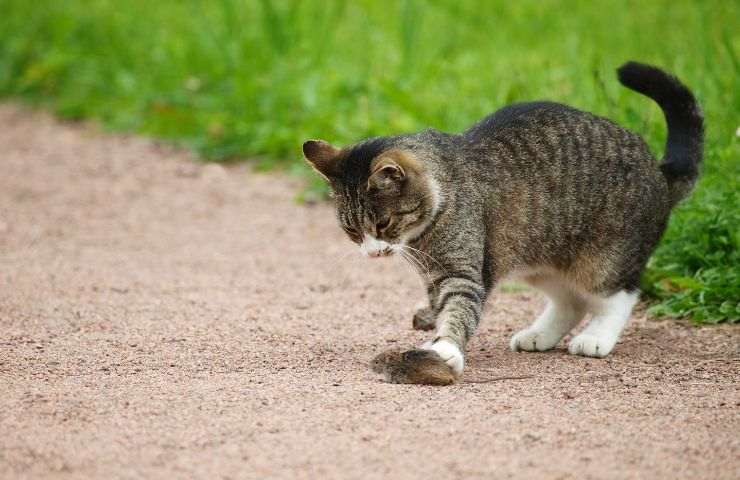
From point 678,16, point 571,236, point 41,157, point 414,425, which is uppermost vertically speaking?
point 678,16

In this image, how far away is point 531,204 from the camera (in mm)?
4730

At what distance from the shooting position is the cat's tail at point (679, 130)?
4910 millimetres

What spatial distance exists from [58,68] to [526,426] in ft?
27.1

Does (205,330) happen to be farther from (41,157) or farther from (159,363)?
(41,157)

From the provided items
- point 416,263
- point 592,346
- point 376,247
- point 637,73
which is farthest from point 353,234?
point 637,73

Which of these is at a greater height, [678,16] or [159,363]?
[678,16]

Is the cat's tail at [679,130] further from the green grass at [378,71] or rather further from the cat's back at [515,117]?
the green grass at [378,71]

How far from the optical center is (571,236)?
473 centimetres

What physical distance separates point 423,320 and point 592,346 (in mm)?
769

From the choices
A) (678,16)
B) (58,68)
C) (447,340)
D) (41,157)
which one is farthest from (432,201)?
(58,68)

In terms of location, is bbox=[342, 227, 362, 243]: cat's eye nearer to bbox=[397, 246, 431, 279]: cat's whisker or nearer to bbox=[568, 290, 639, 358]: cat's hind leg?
bbox=[397, 246, 431, 279]: cat's whisker

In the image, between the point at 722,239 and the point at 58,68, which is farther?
the point at 58,68

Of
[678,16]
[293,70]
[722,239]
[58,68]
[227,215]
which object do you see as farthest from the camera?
[58,68]

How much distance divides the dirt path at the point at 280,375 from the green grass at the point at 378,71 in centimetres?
72
